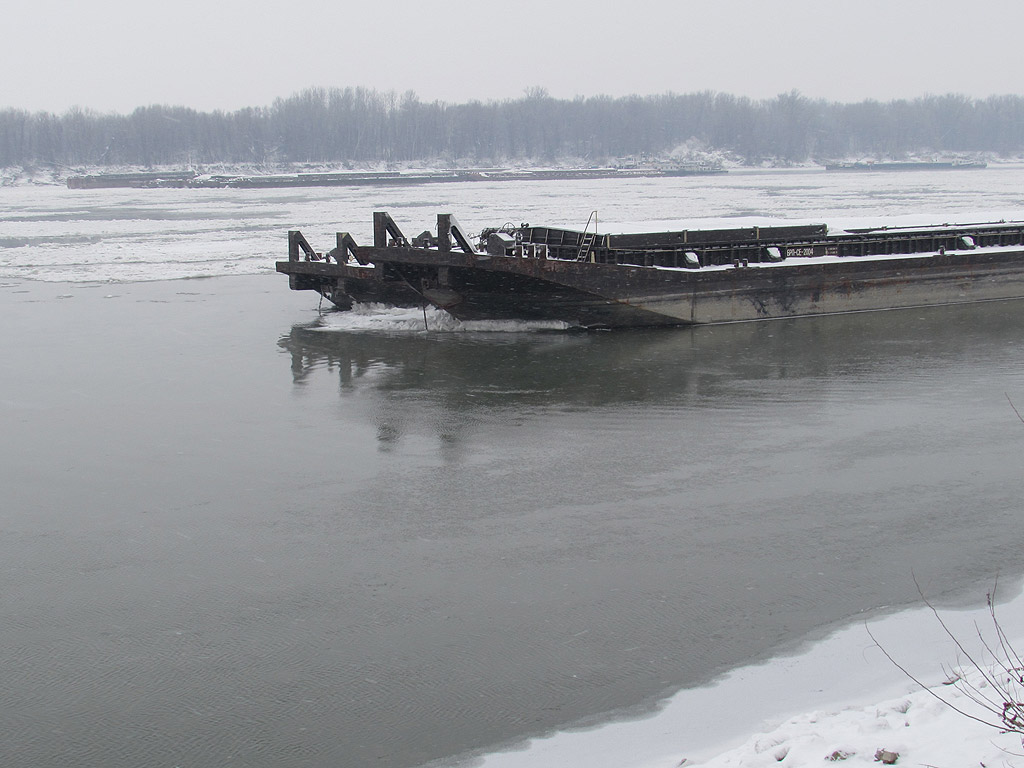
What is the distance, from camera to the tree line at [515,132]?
138 m

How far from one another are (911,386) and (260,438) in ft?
27.5

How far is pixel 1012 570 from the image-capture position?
753cm

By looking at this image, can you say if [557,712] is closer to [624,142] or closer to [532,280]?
[532,280]

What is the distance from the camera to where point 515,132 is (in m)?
159

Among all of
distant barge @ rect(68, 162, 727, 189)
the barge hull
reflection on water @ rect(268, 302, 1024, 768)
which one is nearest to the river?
reflection on water @ rect(268, 302, 1024, 768)

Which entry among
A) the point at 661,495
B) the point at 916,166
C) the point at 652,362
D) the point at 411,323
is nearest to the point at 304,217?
the point at 411,323

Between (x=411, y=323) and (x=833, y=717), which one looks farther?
(x=411, y=323)

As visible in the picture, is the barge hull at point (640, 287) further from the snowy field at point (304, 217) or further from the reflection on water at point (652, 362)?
the snowy field at point (304, 217)

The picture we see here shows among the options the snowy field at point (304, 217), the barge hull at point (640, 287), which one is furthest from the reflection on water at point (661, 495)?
the snowy field at point (304, 217)

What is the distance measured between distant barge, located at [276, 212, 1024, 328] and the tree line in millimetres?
121882

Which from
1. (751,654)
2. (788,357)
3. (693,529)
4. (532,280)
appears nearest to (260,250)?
(532,280)

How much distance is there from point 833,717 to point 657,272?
13.5 m

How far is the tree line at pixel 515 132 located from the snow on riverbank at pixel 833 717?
447 feet

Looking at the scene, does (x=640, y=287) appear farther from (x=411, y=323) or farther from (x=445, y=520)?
(x=445, y=520)
